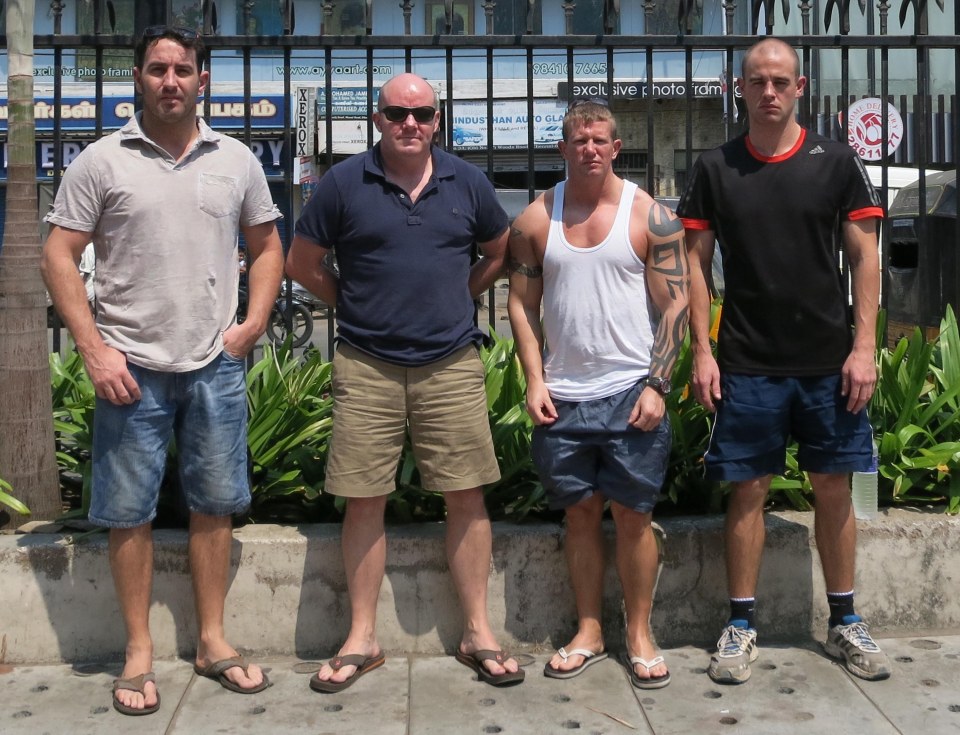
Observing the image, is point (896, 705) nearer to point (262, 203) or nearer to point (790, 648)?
point (790, 648)

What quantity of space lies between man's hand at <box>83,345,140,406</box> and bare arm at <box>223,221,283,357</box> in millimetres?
377

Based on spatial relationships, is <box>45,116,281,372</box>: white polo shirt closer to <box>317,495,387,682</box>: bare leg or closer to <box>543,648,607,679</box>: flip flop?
<box>317,495,387,682</box>: bare leg

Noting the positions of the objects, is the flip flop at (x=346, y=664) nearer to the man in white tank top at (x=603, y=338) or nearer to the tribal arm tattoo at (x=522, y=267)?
the man in white tank top at (x=603, y=338)

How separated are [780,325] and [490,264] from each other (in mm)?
1039

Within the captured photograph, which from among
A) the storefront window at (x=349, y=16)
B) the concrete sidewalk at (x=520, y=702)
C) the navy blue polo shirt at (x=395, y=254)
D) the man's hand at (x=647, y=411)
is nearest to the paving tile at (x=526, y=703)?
the concrete sidewalk at (x=520, y=702)

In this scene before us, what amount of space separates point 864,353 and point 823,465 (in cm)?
43

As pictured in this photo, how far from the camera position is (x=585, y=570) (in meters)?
4.25

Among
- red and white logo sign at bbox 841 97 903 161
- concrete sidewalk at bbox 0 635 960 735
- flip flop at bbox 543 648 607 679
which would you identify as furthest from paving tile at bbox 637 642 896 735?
red and white logo sign at bbox 841 97 903 161

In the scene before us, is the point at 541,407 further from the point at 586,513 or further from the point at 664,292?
the point at 664,292

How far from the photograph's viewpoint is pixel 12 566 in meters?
4.31

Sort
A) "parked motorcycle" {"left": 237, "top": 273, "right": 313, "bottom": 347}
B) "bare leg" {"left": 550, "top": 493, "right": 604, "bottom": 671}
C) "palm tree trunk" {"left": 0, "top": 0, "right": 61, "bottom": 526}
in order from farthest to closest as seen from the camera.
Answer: "parked motorcycle" {"left": 237, "top": 273, "right": 313, "bottom": 347} < "palm tree trunk" {"left": 0, "top": 0, "right": 61, "bottom": 526} < "bare leg" {"left": 550, "top": 493, "right": 604, "bottom": 671}

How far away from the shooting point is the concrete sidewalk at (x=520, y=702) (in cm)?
378

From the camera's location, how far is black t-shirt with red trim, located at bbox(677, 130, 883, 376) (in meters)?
4.01

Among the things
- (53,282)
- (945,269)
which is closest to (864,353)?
(53,282)
